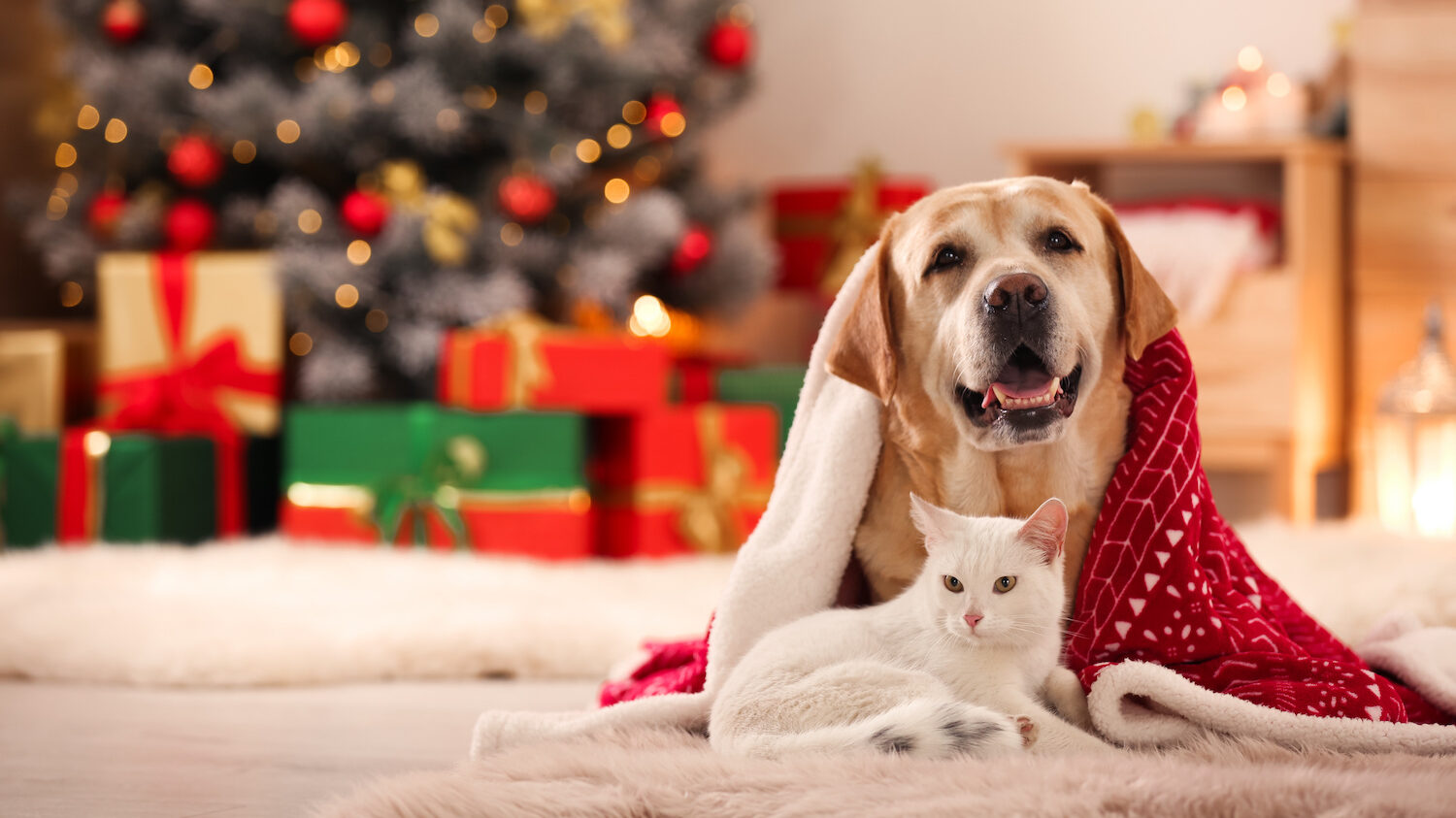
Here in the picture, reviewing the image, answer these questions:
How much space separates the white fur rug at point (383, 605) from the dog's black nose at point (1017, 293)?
84 centimetres

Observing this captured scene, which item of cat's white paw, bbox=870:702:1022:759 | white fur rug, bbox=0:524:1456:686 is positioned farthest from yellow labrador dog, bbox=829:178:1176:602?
white fur rug, bbox=0:524:1456:686

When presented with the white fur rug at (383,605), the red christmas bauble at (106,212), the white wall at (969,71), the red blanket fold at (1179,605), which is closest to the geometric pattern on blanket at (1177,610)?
the red blanket fold at (1179,605)

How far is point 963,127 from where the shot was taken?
3494mm

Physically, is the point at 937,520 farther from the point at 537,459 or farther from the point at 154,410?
the point at 154,410

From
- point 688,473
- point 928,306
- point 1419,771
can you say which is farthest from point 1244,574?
point 688,473

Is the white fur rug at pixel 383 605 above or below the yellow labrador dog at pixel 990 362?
below

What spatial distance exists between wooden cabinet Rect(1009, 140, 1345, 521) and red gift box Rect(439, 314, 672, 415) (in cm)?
105

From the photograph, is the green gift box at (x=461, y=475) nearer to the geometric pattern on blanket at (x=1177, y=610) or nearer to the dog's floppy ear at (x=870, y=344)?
the dog's floppy ear at (x=870, y=344)

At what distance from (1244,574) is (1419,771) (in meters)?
0.35

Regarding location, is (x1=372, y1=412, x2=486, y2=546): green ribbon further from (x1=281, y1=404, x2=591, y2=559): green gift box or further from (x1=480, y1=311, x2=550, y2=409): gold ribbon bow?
(x1=480, y1=311, x2=550, y2=409): gold ribbon bow

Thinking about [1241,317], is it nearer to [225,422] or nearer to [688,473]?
[688,473]

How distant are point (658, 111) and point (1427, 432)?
1.85 meters

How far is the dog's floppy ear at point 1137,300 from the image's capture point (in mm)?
1184

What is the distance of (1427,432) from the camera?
2635 mm
